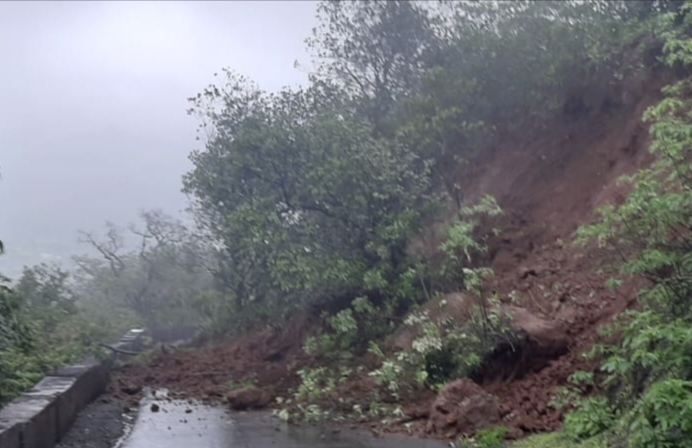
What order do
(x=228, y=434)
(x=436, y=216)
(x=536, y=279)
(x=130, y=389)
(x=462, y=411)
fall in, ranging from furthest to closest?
(x=436, y=216)
(x=130, y=389)
(x=536, y=279)
(x=228, y=434)
(x=462, y=411)

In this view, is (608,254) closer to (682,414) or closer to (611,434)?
(611,434)

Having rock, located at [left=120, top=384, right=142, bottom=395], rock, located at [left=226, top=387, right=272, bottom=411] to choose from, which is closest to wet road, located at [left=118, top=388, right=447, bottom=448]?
rock, located at [left=226, top=387, right=272, bottom=411]

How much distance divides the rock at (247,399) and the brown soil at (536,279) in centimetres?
45

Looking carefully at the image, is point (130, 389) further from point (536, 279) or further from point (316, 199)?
point (536, 279)

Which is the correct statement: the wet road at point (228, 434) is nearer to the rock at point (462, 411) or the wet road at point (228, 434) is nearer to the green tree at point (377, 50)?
the rock at point (462, 411)

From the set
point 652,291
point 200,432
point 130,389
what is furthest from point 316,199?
point 652,291

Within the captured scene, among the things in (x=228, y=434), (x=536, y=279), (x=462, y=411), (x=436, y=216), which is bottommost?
(x=228, y=434)

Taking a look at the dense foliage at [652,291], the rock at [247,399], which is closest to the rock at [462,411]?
the dense foliage at [652,291]

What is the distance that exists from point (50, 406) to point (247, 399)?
4.93m

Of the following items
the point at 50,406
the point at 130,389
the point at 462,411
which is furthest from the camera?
the point at 130,389

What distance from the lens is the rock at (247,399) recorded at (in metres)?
16.3

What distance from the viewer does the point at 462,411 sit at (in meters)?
12.3

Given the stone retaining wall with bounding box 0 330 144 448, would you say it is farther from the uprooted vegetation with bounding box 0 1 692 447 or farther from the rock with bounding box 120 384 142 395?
the uprooted vegetation with bounding box 0 1 692 447

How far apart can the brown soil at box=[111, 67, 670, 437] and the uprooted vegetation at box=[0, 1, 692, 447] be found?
0.05m
